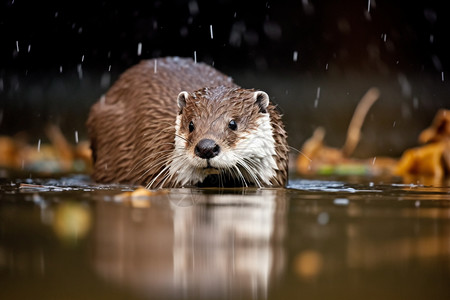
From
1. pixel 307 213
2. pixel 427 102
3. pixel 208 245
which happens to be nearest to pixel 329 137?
pixel 427 102

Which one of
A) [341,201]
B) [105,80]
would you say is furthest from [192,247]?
[105,80]

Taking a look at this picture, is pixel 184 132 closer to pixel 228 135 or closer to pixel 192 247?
pixel 228 135

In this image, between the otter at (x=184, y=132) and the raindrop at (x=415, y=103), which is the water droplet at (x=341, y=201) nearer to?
the otter at (x=184, y=132)

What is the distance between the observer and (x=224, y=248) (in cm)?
170

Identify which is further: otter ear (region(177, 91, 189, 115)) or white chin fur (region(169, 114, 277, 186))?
otter ear (region(177, 91, 189, 115))

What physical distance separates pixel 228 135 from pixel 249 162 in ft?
0.74

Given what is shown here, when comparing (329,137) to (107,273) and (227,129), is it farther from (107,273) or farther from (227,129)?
(107,273)

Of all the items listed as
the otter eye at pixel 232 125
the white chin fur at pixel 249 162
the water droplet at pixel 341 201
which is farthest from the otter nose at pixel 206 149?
the water droplet at pixel 341 201

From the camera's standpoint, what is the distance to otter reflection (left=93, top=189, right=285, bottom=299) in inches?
53.4

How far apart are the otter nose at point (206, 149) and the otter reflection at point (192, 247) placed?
0.46m

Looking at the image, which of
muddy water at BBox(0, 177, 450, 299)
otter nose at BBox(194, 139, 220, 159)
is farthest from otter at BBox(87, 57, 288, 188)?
muddy water at BBox(0, 177, 450, 299)

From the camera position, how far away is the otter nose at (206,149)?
314 centimetres

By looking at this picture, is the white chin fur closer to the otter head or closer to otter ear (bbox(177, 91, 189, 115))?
the otter head

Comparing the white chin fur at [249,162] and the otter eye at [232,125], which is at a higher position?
the otter eye at [232,125]
